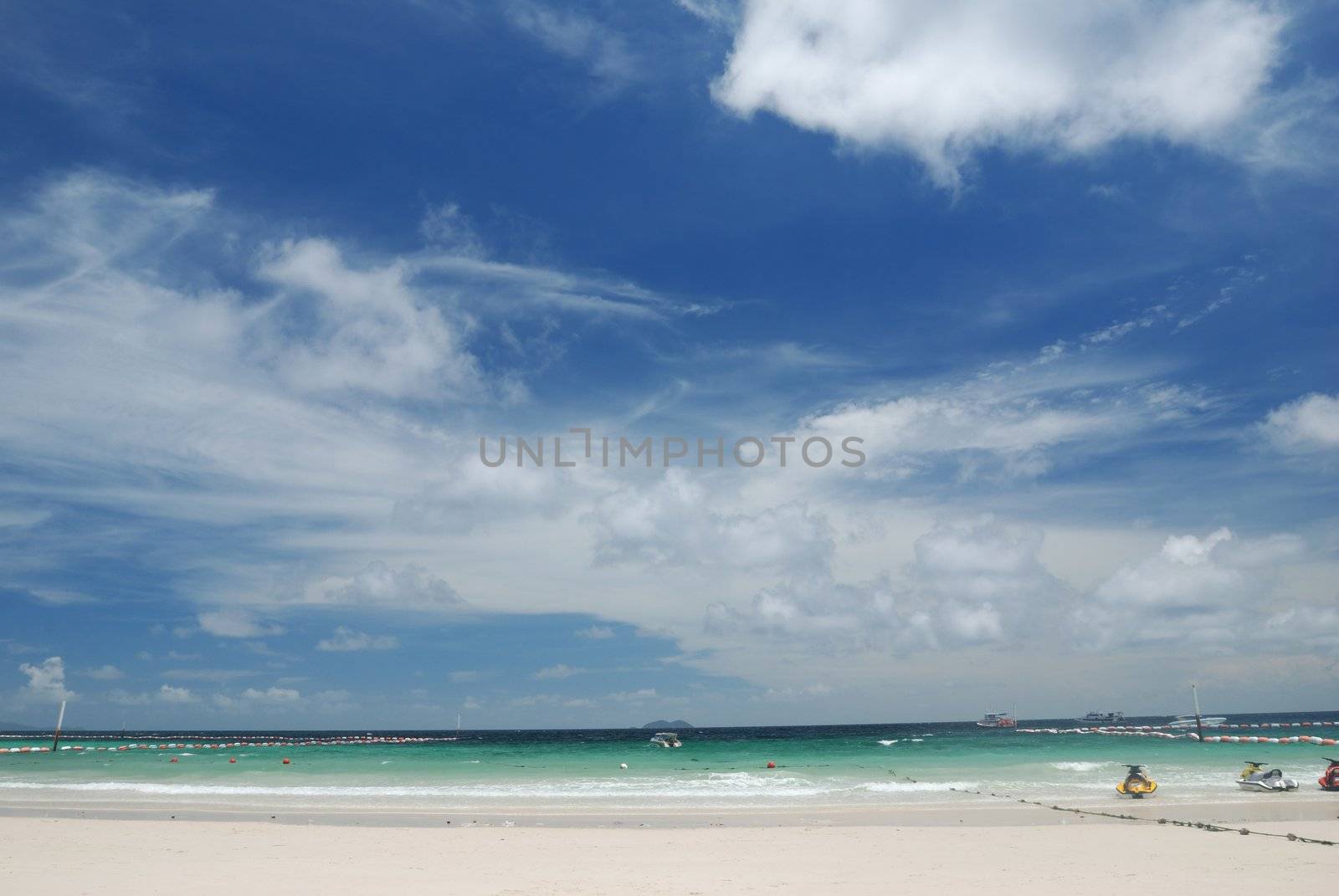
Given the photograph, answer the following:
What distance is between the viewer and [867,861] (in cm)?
1667

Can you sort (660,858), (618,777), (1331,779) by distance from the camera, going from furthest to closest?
1. (618,777)
2. (1331,779)
3. (660,858)

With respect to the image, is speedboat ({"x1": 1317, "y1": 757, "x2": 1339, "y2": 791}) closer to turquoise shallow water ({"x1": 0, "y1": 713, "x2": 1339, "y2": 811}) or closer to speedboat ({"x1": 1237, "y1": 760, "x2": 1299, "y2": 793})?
turquoise shallow water ({"x1": 0, "y1": 713, "x2": 1339, "y2": 811})

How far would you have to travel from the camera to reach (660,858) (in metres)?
17.3

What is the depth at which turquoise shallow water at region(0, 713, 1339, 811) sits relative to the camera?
30.9 meters

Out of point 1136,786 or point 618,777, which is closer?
point 1136,786

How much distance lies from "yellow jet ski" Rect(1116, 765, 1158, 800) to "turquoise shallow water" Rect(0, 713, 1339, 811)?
2.12 feet

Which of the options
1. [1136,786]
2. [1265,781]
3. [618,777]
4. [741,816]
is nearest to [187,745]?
[618,777]

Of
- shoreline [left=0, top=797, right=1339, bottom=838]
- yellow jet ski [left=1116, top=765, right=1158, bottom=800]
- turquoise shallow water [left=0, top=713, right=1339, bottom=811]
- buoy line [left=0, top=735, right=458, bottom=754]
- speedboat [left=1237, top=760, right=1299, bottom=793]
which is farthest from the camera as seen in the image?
buoy line [left=0, top=735, right=458, bottom=754]

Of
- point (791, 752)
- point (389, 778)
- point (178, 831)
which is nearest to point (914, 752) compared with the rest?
point (791, 752)

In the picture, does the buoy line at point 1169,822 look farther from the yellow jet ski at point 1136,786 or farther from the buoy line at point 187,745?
the buoy line at point 187,745

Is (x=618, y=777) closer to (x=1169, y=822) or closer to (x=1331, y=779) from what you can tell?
(x=1169, y=822)

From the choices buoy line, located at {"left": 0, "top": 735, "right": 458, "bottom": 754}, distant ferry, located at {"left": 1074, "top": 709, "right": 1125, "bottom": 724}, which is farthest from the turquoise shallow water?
distant ferry, located at {"left": 1074, "top": 709, "right": 1125, "bottom": 724}

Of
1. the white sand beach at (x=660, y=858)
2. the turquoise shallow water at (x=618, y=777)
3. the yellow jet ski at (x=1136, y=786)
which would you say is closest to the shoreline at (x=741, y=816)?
the white sand beach at (x=660, y=858)

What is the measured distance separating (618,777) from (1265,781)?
91.5ft
